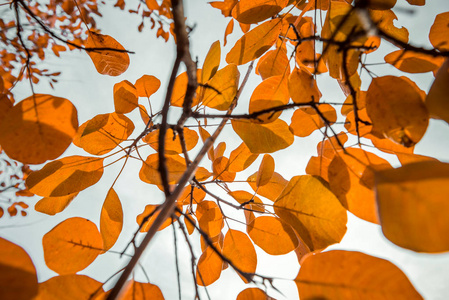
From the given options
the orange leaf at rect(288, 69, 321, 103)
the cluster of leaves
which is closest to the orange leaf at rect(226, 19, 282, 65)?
the cluster of leaves

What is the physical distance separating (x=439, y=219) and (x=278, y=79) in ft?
1.26

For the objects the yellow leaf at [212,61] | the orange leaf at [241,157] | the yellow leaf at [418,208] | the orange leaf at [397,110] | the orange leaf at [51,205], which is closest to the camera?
the yellow leaf at [418,208]

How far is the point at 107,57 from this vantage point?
58 cm

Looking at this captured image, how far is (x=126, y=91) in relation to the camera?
0.59 meters

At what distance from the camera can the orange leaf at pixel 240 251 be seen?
2.01 feet

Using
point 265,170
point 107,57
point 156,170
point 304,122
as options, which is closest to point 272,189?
point 265,170

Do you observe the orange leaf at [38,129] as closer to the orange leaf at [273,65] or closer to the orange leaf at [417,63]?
the orange leaf at [273,65]

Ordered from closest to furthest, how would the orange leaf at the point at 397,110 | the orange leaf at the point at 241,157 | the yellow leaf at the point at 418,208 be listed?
the yellow leaf at the point at 418,208 → the orange leaf at the point at 397,110 → the orange leaf at the point at 241,157

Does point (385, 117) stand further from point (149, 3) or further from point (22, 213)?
point (22, 213)

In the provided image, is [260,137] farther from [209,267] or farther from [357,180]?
[209,267]

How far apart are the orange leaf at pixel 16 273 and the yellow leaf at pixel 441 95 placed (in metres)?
0.58

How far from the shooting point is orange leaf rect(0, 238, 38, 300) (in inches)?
11.6

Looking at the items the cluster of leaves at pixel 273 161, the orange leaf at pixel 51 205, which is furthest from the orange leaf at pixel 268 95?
the orange leaf at pixel 51 205

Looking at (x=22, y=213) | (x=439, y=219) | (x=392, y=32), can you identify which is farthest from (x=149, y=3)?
(x=22, y=213)
